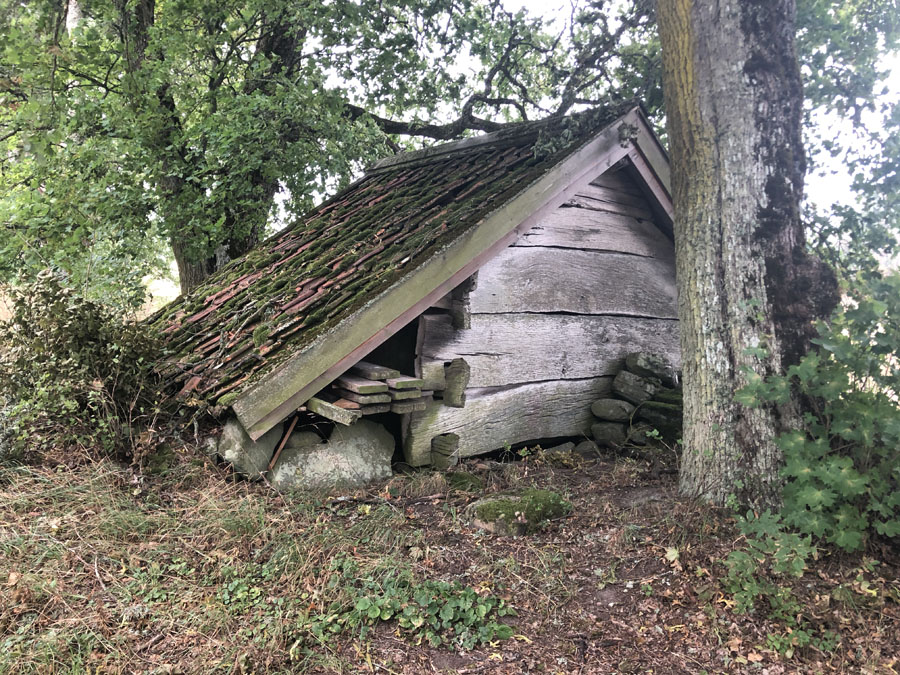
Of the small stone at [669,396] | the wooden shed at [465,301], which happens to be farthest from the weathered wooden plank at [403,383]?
the small stone at [669,396]

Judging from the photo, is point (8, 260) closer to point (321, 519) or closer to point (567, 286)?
point (321, 519)

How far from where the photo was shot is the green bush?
258 cm

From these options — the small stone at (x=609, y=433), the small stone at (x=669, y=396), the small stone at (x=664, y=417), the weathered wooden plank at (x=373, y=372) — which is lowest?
the small stone at (x=609, y=433)

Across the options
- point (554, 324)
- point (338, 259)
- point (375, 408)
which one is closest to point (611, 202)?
point (554, 324)

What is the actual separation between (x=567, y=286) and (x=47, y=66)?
4.50m

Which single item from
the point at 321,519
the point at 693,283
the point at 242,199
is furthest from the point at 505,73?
the point at 321,519

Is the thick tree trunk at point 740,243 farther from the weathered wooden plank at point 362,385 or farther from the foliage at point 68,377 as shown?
the foliage at point 68,377

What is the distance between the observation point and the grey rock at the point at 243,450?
372cm

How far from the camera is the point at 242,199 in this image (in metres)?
7.88

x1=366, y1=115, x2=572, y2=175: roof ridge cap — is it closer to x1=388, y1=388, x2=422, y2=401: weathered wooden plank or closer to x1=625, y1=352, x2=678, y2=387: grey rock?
x1=625, y1=352, x2=678, y2=387: grey rock

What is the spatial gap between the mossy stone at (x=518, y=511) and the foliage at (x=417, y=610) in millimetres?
629

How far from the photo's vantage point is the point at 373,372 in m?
4.12

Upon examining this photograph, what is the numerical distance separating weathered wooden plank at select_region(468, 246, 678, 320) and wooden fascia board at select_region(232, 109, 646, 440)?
0.37m

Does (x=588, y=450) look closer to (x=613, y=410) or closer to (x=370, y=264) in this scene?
(x=613, y=410)
